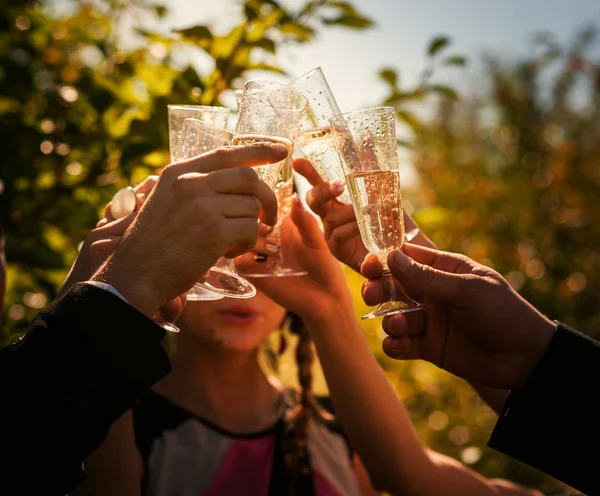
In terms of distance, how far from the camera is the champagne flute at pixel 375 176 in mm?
1734

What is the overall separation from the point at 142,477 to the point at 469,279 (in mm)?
1690

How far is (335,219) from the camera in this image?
2.09 metres

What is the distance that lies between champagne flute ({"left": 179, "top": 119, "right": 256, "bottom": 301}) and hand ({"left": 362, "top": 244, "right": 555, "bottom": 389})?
42 centimetres

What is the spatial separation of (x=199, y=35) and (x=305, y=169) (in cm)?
76

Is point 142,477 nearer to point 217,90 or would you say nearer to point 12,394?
point 12,394

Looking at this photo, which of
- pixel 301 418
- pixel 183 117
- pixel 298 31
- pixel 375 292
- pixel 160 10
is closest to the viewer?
pixel 375 292

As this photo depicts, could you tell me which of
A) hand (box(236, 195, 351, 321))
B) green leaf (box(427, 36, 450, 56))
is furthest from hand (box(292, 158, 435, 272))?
green leaf (box(427, 36, 450, 56))

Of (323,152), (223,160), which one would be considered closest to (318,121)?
(323,152)

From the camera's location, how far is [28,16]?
291 centimetres

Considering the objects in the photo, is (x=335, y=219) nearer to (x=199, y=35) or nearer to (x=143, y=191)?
(x=143, y=191)

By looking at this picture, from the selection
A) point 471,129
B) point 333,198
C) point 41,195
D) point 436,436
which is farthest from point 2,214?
point 471,129

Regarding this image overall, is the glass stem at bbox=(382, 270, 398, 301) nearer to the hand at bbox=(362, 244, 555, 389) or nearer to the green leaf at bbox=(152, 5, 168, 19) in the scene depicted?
the hand at bbox=(362, 244, 555, 389)

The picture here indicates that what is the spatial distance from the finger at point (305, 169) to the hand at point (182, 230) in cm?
73

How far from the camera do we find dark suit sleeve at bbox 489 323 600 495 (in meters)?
1.62
